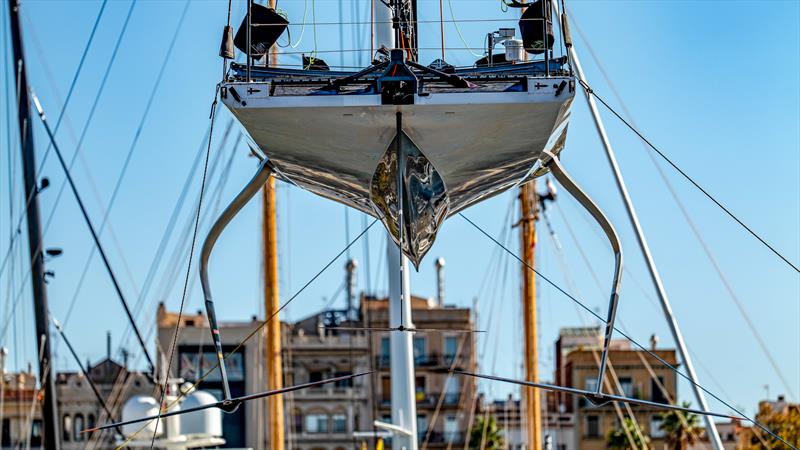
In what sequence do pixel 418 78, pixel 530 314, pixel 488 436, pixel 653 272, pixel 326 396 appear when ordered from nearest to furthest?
pixel 418 78
pixel 653 272
pixel 530 314
pixel 488 436
pixel 326 396

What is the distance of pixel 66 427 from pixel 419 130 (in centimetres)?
7014

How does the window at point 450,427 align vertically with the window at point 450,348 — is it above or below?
below

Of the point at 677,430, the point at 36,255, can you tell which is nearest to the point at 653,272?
the point at 36,255

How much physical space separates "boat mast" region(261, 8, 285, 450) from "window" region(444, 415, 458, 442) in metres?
52.7

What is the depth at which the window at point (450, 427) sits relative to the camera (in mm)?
79438

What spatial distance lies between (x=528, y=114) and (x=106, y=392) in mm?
70174

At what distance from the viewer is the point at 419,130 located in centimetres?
1060

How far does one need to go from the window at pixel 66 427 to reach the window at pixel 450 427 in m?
19.0

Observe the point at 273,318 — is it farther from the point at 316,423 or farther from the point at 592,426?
the point at 592,426

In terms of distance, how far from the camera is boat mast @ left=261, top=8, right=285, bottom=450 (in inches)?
1011

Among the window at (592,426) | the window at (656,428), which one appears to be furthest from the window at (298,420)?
the window at (656,428)

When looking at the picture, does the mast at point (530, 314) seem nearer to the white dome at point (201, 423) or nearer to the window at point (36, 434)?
the white dome at point (201, 423)

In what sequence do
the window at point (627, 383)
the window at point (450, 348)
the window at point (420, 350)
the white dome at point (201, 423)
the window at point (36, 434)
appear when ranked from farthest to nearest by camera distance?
the window at point (450, 348) → the window at point (420, 350) → the window at point (627, 383) → the window at point (36, 434) → the white dome at point (201, 423)

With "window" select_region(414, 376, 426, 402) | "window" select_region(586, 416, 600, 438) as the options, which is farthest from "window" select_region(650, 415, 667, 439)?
"window" select_region(414, 376, 426, 402)
